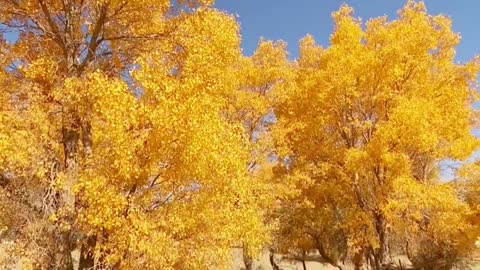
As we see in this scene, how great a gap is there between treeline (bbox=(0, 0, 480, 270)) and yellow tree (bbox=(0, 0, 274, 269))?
0.03m

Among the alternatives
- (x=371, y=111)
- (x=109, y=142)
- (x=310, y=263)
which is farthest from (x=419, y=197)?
(x=310, y=263)

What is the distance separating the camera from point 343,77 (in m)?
16.0

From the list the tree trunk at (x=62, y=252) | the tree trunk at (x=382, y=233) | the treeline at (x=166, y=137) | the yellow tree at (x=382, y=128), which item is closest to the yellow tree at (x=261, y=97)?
the yellow tree at (x=382, y=128)

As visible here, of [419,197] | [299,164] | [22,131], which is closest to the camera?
[22,131]

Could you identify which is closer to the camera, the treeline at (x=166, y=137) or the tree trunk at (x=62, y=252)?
the treeline at (x=166, y=137)

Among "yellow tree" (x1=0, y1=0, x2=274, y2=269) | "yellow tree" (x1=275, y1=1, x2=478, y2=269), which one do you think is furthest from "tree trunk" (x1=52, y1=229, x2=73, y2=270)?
"yellow tree" (x1=275, y1=1, x2=478, y2=269)

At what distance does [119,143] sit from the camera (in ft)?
27.3

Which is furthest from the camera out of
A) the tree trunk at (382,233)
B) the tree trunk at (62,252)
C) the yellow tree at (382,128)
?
the tree trunk at (382,233)

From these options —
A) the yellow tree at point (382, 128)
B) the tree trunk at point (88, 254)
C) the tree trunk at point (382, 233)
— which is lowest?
the tree trunk at point (88, 254)

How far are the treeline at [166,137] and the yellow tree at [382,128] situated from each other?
67 millimetres

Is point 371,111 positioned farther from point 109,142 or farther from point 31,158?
point 31,158

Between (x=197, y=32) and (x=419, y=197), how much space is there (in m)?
8.23

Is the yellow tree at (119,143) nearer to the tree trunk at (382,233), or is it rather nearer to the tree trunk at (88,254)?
the tree trunk at (88,254)

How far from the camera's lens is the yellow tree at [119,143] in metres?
8.49
